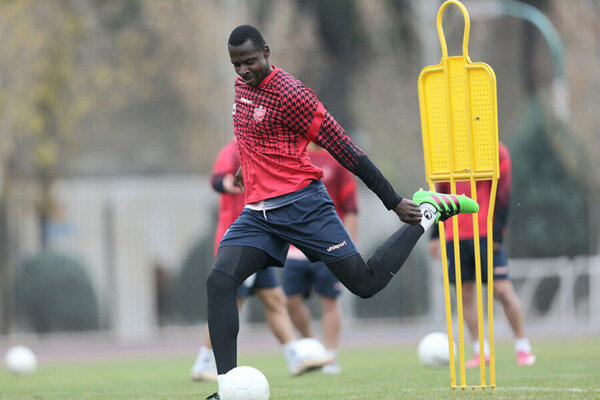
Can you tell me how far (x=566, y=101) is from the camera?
83.9 feet

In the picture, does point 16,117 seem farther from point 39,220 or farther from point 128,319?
point 128,319

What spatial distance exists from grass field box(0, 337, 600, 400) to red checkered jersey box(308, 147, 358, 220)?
5.14 ft

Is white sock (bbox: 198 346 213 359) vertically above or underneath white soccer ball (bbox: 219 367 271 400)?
underneath

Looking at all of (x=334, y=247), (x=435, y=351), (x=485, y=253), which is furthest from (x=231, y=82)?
(x=334, y=247)

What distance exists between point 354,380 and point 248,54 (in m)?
3.65

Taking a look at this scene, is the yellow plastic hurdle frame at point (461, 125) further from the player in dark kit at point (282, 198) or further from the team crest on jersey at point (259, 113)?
the team crest on jersey at point (259, 113)

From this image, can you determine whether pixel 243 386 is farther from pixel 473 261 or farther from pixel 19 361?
pixel 19 361

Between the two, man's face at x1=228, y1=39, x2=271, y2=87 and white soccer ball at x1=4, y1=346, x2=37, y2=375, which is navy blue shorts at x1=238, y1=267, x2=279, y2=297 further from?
man's face at x1=228, y1=39, x2=271, y2=87

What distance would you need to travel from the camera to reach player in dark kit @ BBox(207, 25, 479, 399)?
6.62 m

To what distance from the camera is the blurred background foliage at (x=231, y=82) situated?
944 inches

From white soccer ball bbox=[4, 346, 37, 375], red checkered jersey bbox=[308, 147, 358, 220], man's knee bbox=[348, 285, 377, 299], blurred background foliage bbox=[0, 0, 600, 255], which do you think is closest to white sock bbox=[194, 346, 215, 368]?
red checkered jersey bbox=[308, 147, 358, 220]

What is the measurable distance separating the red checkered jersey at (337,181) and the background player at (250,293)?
3.46 ft

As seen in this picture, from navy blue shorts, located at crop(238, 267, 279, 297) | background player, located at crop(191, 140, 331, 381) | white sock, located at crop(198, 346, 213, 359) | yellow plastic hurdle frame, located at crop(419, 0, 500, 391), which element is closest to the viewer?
yellow plastic hurdle frame, located at crop(419, 0, 500, 391)

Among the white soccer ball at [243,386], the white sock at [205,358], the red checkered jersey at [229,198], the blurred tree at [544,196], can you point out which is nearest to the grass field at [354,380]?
the white sock at [205,358]
